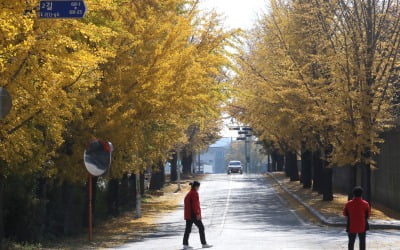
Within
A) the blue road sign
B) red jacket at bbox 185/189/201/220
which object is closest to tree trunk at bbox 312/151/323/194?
red jacket at bbox 185/189/201/220

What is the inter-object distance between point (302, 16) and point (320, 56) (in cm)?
183

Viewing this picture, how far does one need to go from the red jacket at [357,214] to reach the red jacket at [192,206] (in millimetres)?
4407

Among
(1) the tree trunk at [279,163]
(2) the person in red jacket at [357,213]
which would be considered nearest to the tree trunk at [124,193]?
(2) the person in red jacket at [357,213]

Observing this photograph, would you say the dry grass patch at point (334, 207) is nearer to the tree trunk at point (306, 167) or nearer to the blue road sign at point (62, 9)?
the tree trunk at point (306, 167)

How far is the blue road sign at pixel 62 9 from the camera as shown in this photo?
40.0ft

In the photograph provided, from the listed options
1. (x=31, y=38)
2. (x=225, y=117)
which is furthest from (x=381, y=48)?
(x=225, y=117)

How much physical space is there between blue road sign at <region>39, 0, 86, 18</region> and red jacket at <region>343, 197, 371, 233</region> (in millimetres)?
6224

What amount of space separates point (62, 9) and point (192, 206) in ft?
22.6

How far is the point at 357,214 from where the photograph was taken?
14.1 metres

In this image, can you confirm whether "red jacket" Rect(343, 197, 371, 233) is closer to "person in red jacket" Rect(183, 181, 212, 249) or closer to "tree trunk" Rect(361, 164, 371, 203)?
"person in red jacket" Rect(183, 181, 212, 249)

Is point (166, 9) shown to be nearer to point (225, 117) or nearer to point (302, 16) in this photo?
point (302, 16)

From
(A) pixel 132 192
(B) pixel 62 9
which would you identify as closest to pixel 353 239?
(B) pixel 62 9

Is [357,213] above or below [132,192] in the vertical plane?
above

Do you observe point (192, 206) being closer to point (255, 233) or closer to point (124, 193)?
point (255, 233)
